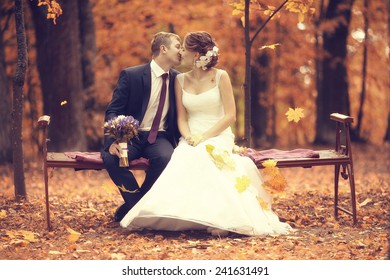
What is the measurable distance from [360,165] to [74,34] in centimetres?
550

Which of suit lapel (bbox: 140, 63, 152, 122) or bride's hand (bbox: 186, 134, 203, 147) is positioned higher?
suit lapel (bbox: 140, 63, 152, 122)

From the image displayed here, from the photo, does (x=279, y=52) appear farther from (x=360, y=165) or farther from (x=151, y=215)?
(x=151, y=215)

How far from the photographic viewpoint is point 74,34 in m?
10.6

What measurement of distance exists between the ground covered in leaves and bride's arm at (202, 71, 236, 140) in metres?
0.94

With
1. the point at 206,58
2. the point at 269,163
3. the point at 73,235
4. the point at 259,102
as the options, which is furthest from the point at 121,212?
the point at 259,102

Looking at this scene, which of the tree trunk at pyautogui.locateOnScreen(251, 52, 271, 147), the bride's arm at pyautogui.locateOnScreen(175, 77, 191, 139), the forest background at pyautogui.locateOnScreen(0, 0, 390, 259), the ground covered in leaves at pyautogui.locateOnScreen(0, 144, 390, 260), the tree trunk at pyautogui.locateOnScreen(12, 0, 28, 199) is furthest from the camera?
the tree trunk at pyautogui.locateOnScreen(251, 52, 271, 147)

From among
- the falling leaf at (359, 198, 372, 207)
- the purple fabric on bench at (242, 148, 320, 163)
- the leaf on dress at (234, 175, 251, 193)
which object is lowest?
the falling leaf at (359, 198, 372, 207)

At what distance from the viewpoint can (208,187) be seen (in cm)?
533

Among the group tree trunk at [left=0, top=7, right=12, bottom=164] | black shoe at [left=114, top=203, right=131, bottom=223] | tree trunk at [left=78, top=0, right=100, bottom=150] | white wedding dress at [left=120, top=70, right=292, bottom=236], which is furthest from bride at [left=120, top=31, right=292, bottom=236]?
tree trunk at [left=78, top=0, right=100, bottom=150]

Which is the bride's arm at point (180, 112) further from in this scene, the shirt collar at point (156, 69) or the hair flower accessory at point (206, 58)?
the hair flower accessory at point (206, 58)

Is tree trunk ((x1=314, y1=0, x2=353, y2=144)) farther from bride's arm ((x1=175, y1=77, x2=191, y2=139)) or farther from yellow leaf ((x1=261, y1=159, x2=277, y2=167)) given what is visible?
yellow leaf ((x1=261, y1=159, x2=277, y2=167))

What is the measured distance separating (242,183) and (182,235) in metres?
0.66

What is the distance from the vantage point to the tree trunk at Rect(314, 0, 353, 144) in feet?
47.8
